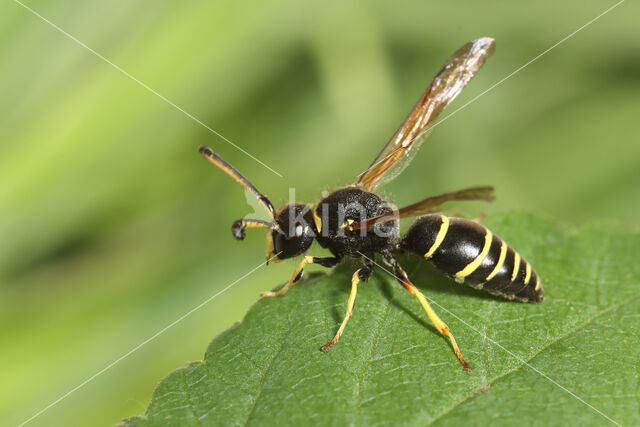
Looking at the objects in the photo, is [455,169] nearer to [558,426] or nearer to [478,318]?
[478,318]

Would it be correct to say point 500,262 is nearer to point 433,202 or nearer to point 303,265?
point 433,202

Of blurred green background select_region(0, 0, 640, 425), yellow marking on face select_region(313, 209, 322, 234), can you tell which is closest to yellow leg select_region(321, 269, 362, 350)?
yellow marking on face select_region(313, 209, 322, 234)

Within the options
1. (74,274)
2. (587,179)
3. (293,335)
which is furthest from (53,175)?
(587,179)

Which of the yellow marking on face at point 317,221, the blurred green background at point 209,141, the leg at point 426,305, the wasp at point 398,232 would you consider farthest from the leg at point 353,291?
the blurred green background at point 209,141

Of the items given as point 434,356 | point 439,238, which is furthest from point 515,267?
point 434,356

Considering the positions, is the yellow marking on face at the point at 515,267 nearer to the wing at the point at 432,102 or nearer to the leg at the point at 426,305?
the leg at the point at 426,305

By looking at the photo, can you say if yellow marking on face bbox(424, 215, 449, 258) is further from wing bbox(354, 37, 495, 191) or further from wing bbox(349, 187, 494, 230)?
wing bbox(354, 37, 495, 191)

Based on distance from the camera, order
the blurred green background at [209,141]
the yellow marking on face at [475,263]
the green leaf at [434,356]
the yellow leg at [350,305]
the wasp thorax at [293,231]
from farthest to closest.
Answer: the blurred green background at [209,141] → the wasp thorax at [293,231] → the yellow marking on face at [475,263] → the yellow leg at [350,305] → the green leaf at [434,356]

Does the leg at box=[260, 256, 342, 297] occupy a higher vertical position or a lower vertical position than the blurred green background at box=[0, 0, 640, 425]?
lower
